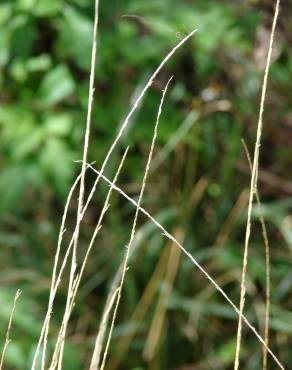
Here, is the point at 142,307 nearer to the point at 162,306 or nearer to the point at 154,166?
the point at 162,306

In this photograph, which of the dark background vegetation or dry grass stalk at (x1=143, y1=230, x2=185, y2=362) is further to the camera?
dry grass stalk at (x1=143, y1=230, x2=185, y2=362)

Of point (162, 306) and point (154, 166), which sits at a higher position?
point (154, 166)

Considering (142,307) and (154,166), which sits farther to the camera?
(154,166)

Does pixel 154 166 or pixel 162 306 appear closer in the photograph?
pixel 162 306

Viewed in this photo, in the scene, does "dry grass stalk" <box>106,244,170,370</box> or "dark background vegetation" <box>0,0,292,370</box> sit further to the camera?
"dry grass stalk" <box>106,244,170,370</box>

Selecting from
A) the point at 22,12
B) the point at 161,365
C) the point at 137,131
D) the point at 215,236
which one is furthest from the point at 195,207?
the point at 22,12

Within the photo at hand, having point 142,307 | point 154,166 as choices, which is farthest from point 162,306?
point 154,166

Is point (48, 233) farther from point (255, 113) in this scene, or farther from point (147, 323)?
point (255, 113)

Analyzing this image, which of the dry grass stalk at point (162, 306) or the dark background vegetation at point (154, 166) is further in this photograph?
the dry grass stalk at point (162, 306)
